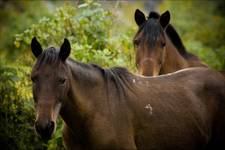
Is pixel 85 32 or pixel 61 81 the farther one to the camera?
pixel 85 32

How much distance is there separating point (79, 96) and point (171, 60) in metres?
2.92

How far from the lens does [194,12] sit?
23.6m

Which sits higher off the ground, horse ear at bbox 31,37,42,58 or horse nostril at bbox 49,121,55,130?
horse ear at bbox 31,37,42,58

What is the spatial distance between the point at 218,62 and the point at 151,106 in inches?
226

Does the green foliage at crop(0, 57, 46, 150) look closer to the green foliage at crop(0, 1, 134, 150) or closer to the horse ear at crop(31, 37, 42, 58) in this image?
the green foliage at crop(0, 1, 134, 150)

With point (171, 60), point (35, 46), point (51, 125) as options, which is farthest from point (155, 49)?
point (51, 125)

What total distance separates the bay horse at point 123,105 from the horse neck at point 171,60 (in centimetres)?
131

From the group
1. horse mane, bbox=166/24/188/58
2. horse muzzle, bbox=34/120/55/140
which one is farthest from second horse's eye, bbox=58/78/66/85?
horse mane, bbox=166/24/188/58

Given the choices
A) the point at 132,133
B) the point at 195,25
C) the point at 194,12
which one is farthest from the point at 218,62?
the point at 194,12

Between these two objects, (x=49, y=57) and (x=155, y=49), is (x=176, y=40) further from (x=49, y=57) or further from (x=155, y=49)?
(x=49, y=57)

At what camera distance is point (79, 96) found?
7.06 metres

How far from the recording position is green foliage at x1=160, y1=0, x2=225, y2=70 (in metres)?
17.3

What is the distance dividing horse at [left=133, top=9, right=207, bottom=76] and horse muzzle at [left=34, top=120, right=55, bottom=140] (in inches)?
108

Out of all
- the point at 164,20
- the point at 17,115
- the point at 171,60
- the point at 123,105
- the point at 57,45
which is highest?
the point at 164,20
